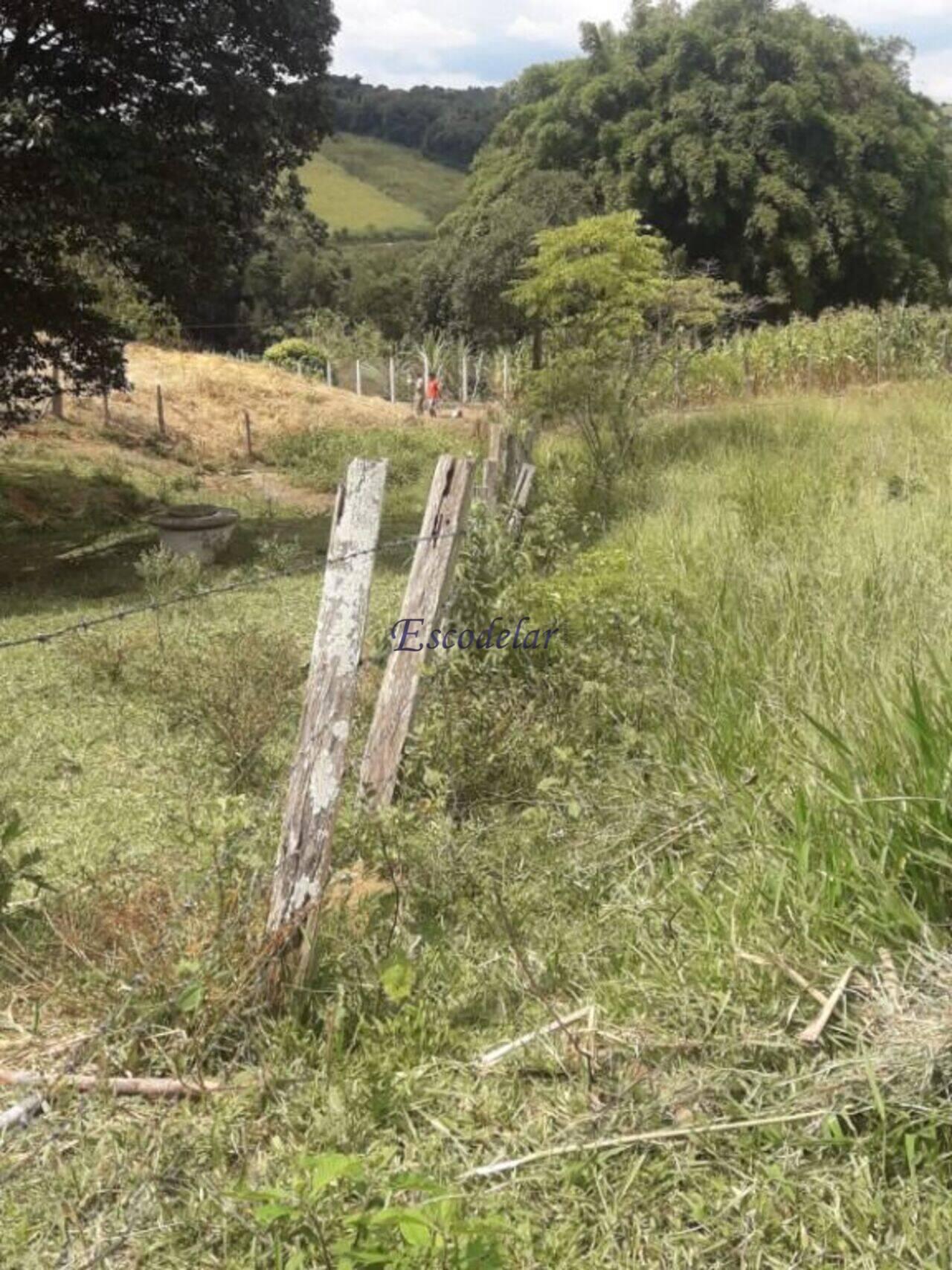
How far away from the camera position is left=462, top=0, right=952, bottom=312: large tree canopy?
29.6 m

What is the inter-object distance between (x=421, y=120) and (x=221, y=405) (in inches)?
4257

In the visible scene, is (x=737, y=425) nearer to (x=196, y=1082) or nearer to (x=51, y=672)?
(x=51, y=672)

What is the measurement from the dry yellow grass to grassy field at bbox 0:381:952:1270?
41.2 feet

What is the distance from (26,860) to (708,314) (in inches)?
430

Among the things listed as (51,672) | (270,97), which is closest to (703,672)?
(51,672)

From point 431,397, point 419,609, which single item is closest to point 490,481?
point 419,609

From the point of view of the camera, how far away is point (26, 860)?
2713mm

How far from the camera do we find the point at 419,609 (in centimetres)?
339

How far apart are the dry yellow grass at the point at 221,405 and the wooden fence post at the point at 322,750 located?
1402cm

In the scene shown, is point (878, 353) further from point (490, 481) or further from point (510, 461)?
point (490, 481)

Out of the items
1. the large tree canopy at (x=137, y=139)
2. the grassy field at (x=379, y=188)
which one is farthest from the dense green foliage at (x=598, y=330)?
the grassy field at (x=379, y=188)

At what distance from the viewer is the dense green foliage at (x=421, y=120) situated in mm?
106875

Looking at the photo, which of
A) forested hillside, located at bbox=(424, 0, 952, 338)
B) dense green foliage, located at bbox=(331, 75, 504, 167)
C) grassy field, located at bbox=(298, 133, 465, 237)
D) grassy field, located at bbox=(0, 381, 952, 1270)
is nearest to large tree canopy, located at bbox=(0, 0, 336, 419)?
grassy field, located at bbox=(0, 381, 952, 1270)

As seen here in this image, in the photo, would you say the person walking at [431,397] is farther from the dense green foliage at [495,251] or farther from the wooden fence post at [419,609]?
the wooden fence post at [419,609]
